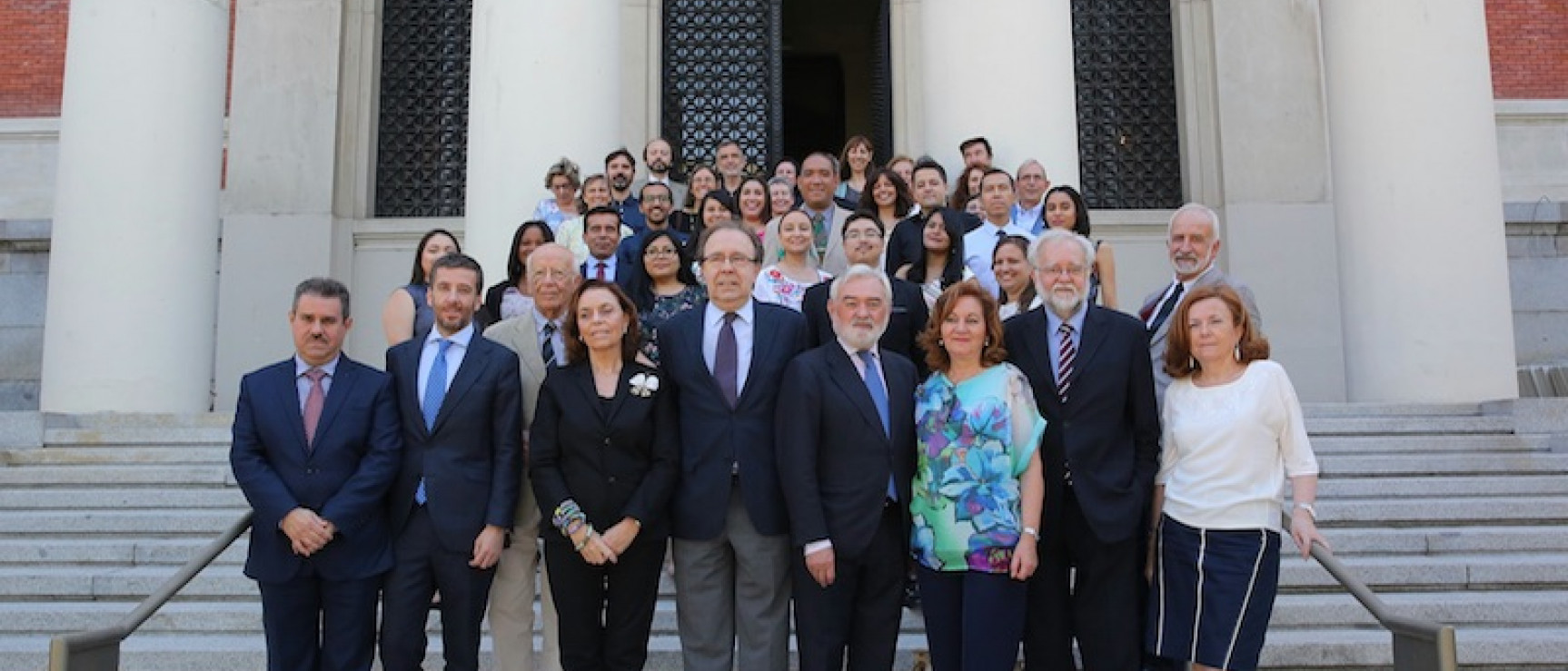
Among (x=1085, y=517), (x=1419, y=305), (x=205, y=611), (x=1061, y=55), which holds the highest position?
(x=1061, y=55)

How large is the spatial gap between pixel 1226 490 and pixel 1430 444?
174 inches

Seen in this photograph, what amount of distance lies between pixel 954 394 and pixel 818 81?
646 inches

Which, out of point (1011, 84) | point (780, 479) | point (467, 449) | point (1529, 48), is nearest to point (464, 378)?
point (467, 449)

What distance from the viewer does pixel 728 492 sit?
16.0ft

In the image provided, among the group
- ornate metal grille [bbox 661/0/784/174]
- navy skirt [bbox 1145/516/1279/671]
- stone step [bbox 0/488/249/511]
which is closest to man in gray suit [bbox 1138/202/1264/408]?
navy skirt [bbox 1145/516/1279/671]

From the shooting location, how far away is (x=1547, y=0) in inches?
540

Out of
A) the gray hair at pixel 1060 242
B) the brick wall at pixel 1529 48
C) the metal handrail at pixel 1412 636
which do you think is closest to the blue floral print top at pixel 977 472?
the gray hair at pixel 1060 242

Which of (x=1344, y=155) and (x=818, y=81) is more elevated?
(x=818, y=81)

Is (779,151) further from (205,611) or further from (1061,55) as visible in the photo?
(205,611)

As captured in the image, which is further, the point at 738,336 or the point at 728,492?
the point at 738,336

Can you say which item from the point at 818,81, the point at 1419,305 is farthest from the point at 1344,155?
the point at 818,81

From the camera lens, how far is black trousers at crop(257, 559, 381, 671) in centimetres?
478

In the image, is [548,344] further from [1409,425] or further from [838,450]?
[1409,425]

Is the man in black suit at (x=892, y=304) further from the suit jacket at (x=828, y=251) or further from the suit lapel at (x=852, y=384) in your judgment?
the suit jacket at (x=828, y=251)
